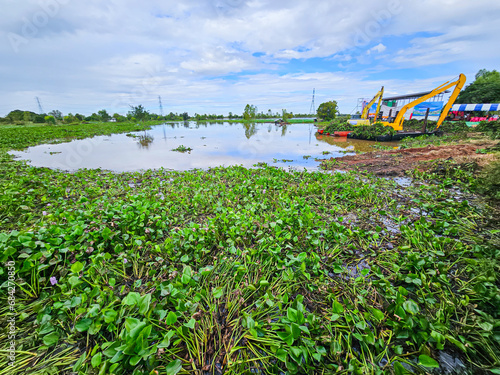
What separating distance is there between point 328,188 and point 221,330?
13.3 feet

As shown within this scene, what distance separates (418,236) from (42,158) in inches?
573

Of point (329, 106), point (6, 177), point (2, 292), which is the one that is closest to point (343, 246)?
point (2, 292)

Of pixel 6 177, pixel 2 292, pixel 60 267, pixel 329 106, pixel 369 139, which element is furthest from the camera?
pixel 329 106

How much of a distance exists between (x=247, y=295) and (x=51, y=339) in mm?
1494

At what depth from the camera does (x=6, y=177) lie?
18.3 feet

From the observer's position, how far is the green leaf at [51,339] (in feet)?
4.78

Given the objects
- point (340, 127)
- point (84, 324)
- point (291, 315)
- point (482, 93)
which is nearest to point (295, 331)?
point (291, 315)

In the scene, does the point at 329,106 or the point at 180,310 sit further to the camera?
the point at 329,106

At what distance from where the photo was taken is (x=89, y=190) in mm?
4684

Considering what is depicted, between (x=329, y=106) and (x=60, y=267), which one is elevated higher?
(x=329, y=106)

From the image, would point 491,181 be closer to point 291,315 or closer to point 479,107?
point 291,315

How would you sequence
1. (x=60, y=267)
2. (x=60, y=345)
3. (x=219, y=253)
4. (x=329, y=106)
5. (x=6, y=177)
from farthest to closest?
(x=329, y=106)
(x=6, y=177)
(x=219, y=253)
(x=60, y=267)
(x=60, y=345)

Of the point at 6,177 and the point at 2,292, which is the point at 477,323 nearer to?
the point at 2,292

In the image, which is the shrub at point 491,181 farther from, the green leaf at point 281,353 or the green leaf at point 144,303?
the green leaf at point 144,303
